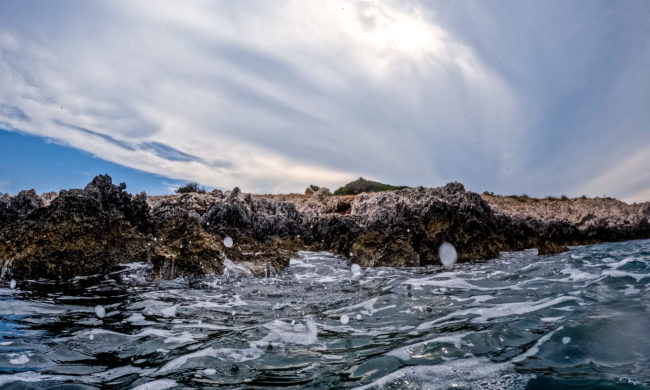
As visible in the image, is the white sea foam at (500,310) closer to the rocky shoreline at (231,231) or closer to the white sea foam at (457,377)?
the white sea foam at (457,377)

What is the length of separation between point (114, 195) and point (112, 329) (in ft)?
19.5

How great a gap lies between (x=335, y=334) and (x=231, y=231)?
275 inches

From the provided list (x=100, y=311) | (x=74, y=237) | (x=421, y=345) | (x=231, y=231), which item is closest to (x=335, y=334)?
(x=421, y=345)

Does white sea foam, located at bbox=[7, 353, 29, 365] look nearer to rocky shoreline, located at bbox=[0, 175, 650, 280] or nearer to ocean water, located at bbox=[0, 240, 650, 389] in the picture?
ocean water, located at bbox=[0, 240, 650, 389]

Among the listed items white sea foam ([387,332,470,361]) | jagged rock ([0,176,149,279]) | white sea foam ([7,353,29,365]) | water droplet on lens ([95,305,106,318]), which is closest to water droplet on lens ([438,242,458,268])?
white sea foam ([387,332,470,361])

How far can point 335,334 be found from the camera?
430cm

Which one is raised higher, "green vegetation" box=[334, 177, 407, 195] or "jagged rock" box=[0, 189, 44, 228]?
"green vegetation" box=[334, 177, 407, 195]

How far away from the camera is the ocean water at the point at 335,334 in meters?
2.96

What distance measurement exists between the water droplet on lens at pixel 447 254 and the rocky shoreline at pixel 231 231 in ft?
0.53

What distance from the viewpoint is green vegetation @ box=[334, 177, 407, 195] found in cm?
3048

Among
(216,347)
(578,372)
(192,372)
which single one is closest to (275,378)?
(192,372)

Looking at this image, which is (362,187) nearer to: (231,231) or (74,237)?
(231,231)

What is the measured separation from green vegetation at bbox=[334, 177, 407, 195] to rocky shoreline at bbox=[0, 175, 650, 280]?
13.7 meters

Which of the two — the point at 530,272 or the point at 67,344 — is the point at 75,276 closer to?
the point at 67,344
